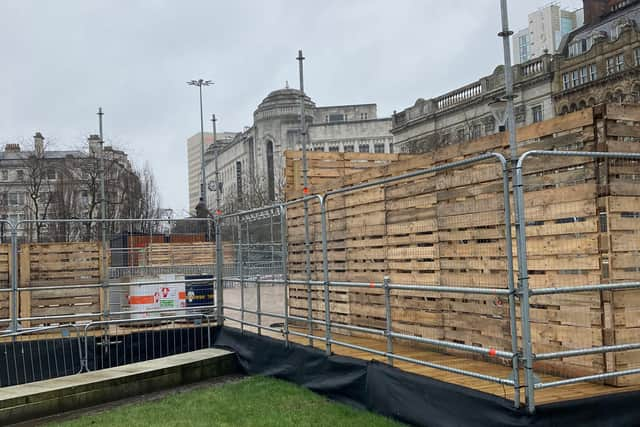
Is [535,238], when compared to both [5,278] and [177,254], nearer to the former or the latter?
[5,278]

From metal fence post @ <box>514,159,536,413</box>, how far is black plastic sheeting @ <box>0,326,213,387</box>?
29.8 ft

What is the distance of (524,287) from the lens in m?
5.68

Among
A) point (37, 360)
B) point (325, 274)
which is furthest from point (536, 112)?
point (325, 274)

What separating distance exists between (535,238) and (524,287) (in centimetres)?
178

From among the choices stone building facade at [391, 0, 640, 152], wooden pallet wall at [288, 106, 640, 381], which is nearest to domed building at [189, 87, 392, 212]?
stone building facade at [391, 0, 640, 152]

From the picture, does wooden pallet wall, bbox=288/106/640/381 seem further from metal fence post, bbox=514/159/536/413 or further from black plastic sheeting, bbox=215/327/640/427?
metal fence post, bbox=514/159/536/413

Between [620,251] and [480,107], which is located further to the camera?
[480,107]

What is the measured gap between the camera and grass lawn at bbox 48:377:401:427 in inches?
325

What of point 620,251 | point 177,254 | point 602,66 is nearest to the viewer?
point 620,251

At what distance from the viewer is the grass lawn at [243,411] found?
27.1 ft

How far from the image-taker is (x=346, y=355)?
30.2 feet

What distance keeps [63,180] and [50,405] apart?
35830 mm

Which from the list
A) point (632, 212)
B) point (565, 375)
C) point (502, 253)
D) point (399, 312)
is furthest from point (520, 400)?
point (399, 312)

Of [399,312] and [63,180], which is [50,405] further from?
[63,180]
